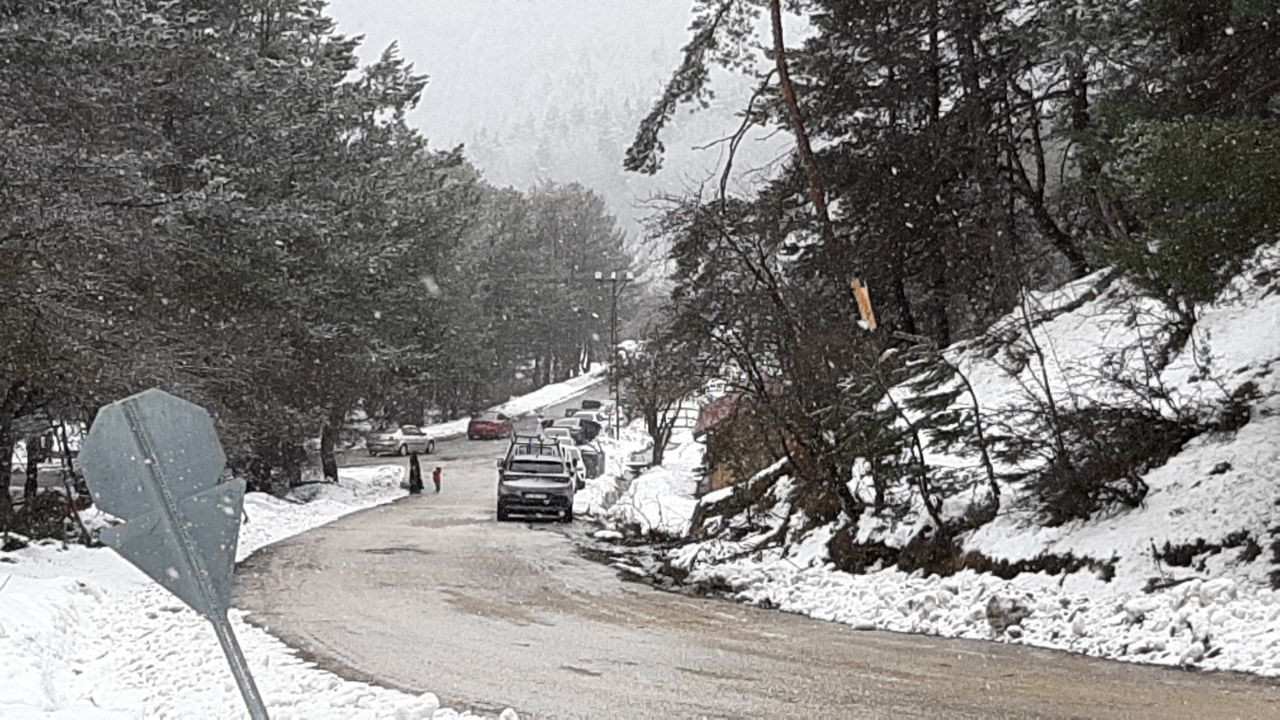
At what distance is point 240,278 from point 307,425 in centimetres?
903

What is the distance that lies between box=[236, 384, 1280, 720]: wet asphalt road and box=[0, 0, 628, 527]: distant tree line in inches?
178

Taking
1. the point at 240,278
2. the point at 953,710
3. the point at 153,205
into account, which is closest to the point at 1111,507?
the point at 953,710

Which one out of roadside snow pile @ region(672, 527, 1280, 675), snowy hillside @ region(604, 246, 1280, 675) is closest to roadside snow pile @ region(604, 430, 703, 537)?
snowy hillside @ region(604, 246, 1280, 675)

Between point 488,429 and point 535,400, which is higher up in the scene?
point 535,400

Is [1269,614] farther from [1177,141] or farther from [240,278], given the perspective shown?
[240,278]

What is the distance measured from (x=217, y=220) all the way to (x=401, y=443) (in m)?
43.3

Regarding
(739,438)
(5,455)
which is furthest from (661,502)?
(5,455)

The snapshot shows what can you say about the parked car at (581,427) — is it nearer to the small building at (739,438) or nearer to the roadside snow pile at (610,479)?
the roadside snow pile at (610,479)

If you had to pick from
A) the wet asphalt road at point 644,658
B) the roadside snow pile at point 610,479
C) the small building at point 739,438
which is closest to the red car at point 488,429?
the roadside snow pile at point 610,479

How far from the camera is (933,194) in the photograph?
2397cm

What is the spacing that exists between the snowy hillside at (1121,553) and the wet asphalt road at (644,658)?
2.38 feet

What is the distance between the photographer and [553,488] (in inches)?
1265

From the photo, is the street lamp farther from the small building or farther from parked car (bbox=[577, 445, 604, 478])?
the small building

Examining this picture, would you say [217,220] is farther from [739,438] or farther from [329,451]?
[329,451]
